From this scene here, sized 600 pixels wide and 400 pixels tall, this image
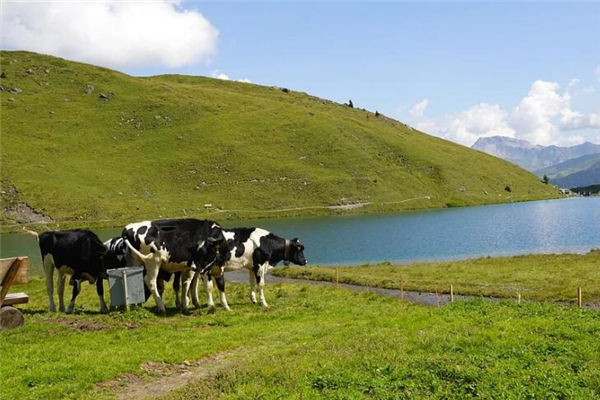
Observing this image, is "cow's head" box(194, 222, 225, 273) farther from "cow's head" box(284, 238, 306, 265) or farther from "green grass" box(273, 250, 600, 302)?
"green grass" box(273, 250, 600, 302)

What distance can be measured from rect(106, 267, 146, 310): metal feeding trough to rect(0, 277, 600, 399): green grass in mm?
760

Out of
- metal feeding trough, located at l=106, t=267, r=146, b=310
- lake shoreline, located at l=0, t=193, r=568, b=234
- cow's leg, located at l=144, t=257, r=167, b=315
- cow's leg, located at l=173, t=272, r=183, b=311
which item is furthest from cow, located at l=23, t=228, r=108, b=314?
lake shoreline, located at l=0, t=193, r=568, b=234

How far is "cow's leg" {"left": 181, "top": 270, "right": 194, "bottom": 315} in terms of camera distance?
70.4 feet

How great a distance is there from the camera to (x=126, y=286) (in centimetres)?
2011

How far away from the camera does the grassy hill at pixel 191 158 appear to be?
115 m

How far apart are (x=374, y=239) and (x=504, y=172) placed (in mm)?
131197

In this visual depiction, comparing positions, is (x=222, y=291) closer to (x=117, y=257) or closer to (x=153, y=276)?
(x=153, y=276)

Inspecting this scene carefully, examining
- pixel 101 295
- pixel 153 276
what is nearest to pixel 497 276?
A: pixel 153 276

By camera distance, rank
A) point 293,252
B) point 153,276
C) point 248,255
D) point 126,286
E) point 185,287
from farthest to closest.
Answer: point 293,252, point 248,255, point 185,287, point 153,276, point 126,286

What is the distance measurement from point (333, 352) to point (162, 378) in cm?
434

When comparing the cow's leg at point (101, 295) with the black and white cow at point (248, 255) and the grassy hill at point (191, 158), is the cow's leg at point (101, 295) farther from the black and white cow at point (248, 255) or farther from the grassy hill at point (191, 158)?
the grassy hill at point (191, 158)

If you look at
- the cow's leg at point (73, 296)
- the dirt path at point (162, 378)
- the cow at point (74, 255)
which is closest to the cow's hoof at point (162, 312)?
the cow at point (74, 255)

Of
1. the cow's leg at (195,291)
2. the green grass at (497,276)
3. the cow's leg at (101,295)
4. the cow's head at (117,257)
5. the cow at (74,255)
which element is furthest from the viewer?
the green grass at (497,276)

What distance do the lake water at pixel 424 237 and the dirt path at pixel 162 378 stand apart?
43067mm
